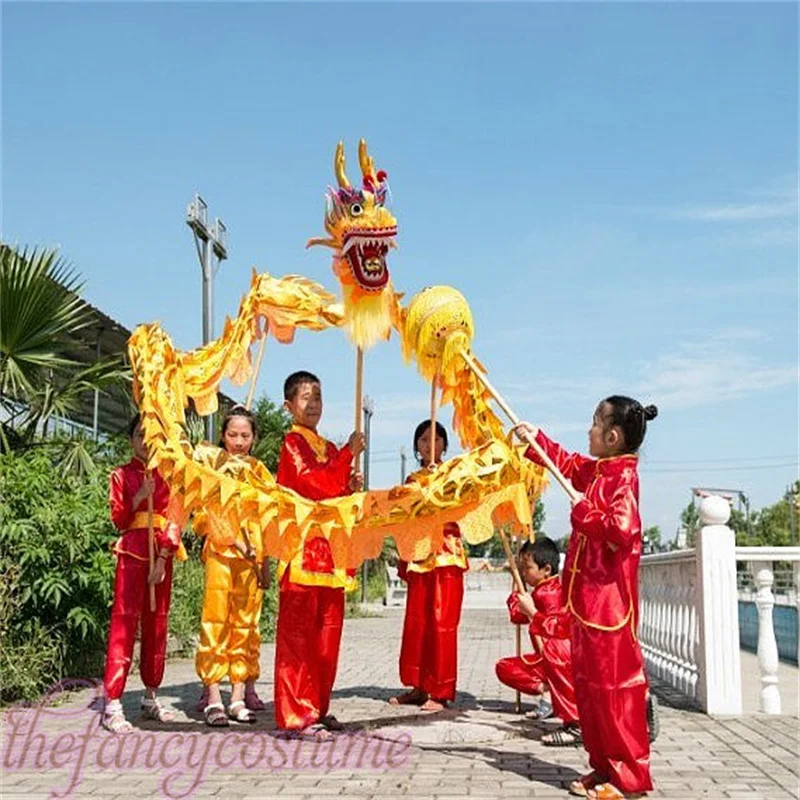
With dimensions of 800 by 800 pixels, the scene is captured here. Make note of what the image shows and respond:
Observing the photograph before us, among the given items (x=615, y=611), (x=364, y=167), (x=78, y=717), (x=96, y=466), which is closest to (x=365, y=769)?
(x=615, y=611)

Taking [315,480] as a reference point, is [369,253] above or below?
above

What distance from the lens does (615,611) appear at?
15.0 ft

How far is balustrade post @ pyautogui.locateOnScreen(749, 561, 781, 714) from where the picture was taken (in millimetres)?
6977

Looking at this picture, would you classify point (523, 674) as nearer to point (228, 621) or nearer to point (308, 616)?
point (308, 616)

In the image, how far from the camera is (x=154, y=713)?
6598 mm

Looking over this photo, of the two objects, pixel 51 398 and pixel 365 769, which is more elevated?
pixel 51 398

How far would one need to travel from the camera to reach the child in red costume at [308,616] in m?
5.89

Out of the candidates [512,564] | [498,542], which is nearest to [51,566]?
[512,564]

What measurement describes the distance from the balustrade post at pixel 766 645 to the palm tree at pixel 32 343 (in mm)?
5582

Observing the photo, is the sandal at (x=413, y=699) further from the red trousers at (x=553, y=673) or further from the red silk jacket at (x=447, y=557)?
the red trousers at (x=553, y=673)

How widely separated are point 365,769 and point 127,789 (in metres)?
1.10

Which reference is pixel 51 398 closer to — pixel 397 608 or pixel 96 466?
pixel 96 466

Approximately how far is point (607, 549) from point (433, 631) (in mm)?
2622

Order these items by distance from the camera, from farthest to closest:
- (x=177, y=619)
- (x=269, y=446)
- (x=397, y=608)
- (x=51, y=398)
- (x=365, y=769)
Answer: (x=397, y=608) < (x=269, y=446) < (x=177, y=619) < (x=51, y=398) < (x=365, y=769)
